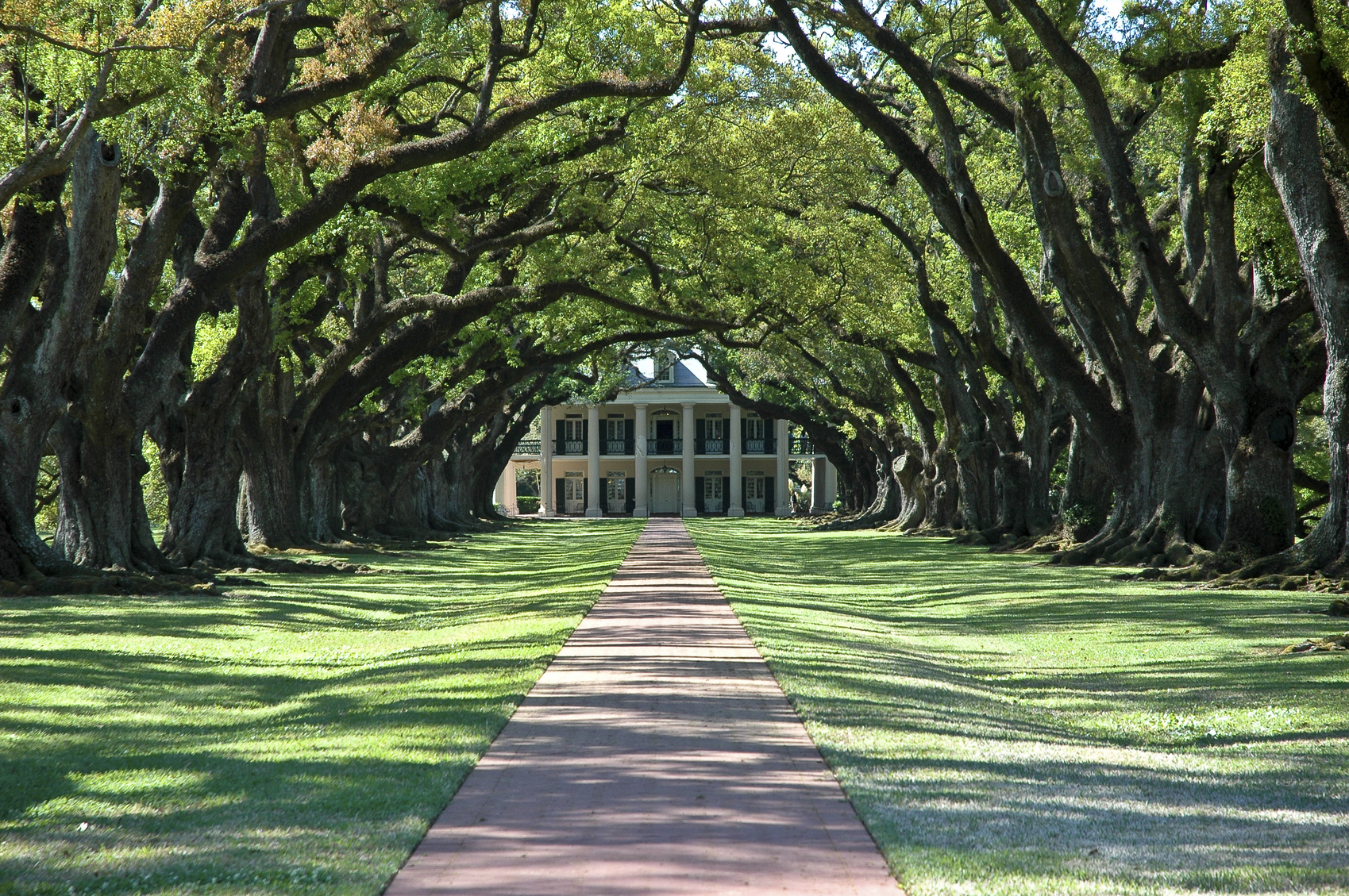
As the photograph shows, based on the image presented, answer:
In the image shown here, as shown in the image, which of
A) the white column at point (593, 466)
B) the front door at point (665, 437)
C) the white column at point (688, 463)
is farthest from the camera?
the front door at point (665, 437)

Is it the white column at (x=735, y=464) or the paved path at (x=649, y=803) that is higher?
the white column at (x=735, y=464)

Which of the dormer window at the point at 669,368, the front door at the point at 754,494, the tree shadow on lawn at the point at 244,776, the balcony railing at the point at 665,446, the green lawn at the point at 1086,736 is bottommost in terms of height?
the green lawn at the point at 1086,736

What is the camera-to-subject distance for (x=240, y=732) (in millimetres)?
7406

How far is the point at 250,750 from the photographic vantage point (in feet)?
21.9

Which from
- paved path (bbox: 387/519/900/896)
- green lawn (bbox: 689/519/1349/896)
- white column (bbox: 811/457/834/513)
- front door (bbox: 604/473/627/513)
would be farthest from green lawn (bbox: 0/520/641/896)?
front door (bbox: 604/473/627/513)

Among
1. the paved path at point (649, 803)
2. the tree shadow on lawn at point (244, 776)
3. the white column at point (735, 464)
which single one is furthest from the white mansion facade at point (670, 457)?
the paved path at point (649, 803)

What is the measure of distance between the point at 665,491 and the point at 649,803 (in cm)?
7466

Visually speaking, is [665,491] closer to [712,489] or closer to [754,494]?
[712,489]

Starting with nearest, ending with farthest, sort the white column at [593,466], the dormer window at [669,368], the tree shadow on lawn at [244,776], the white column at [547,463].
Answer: the tree shadow on lawn at [244,776]
the dormer window at [669,368]
the white column at [547,463]
the white column at [593,466]

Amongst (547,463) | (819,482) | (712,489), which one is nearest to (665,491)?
(712,489)

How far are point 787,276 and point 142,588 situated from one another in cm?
1450

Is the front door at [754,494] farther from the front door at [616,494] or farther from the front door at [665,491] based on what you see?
the front door at [616,494]

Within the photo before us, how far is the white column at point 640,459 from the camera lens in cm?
7762

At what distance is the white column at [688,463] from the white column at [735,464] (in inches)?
98.4
